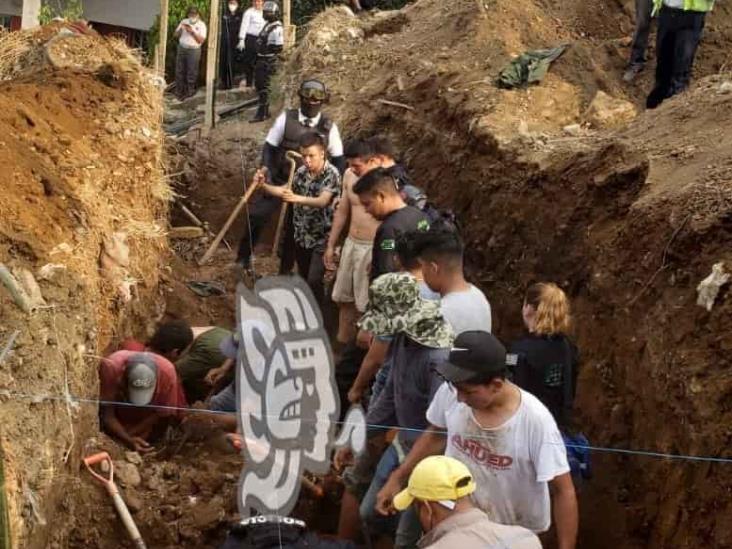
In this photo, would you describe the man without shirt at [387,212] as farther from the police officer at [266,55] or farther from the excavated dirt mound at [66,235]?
the police officer at [266,55]

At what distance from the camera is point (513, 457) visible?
524cm

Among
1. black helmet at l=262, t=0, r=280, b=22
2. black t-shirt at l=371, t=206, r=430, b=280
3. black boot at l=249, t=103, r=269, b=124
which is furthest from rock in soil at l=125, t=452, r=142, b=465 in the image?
black helmet at l=262, t=0, r=280, b=22

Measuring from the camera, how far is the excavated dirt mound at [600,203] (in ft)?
21.2

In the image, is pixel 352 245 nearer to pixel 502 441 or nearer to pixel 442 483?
pixel 502 441

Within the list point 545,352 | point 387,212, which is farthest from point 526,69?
point 545,352

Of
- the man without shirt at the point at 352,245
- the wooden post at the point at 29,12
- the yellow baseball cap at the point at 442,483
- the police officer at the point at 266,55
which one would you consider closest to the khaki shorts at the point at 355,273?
the man without shirt at the point at 352,245

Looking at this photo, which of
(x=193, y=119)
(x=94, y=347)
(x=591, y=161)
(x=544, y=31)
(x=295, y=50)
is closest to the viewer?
(x=94, y=347)

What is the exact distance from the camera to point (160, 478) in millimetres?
7770

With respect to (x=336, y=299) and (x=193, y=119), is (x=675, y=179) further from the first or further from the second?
(x=193, y=119)

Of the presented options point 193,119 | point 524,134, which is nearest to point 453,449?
point 524,134

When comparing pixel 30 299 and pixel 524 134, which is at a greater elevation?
pixel 524 134

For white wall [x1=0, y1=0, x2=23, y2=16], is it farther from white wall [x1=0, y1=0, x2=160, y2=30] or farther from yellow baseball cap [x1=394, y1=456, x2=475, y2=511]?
yellow baseball cap [x1=394, y1=456, x2=475, y2=511]

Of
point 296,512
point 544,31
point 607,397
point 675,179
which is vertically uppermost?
point 544,31

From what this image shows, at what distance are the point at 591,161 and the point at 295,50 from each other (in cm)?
808
